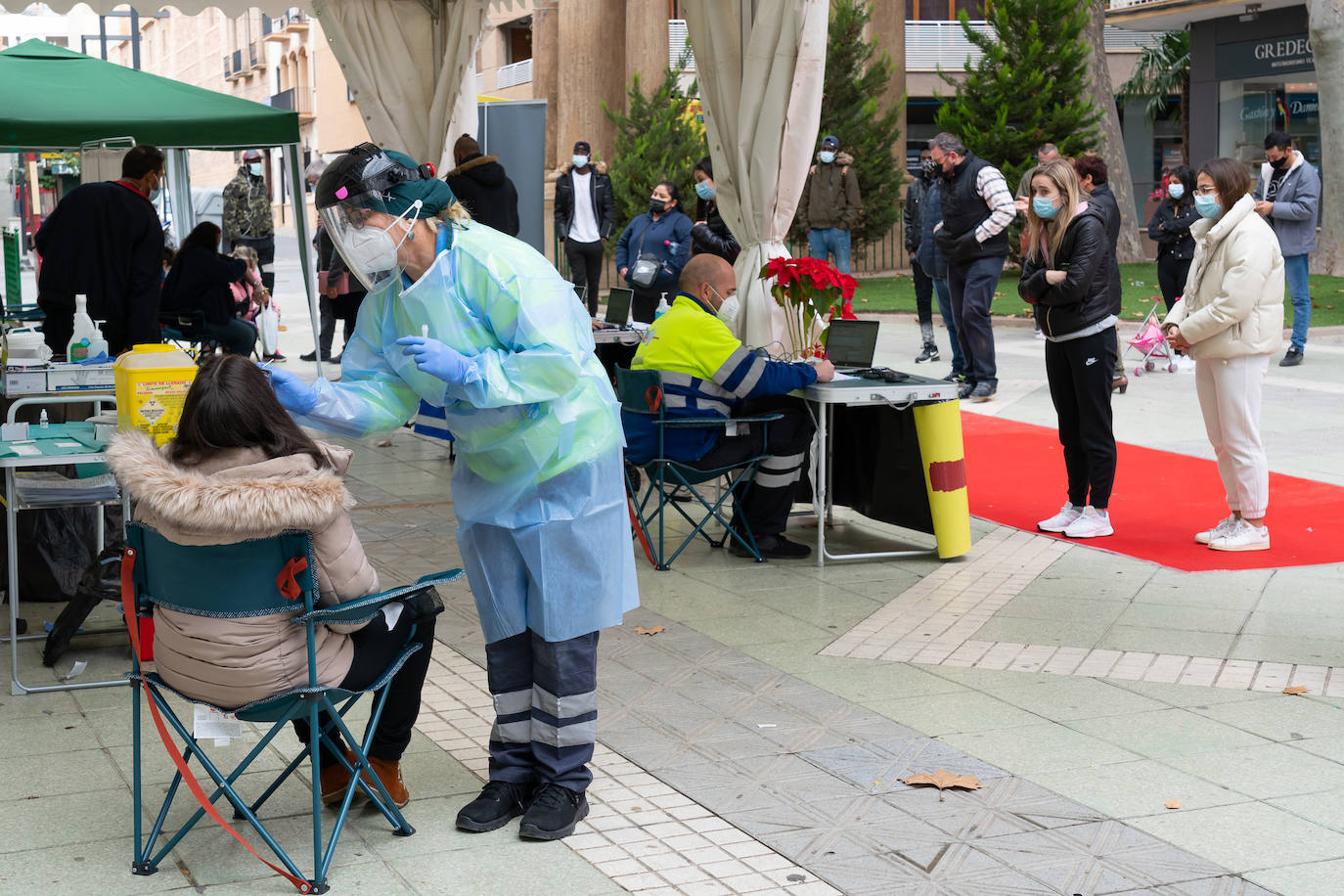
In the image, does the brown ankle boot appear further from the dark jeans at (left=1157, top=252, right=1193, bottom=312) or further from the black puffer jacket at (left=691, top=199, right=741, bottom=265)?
the dark jeans at (left=1157, top=252, right=1193, bottom=312)

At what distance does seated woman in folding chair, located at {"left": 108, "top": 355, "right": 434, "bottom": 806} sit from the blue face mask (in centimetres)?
482

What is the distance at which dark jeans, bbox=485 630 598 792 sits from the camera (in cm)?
381

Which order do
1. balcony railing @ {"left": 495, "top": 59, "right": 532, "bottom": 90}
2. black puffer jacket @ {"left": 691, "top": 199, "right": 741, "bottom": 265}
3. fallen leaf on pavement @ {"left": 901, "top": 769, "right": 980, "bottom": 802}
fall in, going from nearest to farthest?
fallen leaf on pavement @ {"left": 901, "top": 769, "right": 980, "bottom": 802}
black puffer jacket @ {"left": 691, "top": 199, "right": 741, "bottom": 265}
balcony railing @ {"left": 495, "top": 59, "right": 532, "bottom": 90}

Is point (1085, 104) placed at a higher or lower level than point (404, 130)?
higher

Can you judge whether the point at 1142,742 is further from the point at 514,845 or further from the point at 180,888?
the point at 180,888

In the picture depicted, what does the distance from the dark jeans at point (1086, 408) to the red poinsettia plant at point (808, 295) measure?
105 centimetres

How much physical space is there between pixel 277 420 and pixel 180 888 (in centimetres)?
112

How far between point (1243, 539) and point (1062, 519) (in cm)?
88

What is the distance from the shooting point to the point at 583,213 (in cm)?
1691

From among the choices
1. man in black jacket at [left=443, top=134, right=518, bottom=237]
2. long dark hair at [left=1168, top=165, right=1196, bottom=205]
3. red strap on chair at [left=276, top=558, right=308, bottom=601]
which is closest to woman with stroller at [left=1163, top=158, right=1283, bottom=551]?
red strap on chair at [left=276, top=558, right=308, bottom=601]

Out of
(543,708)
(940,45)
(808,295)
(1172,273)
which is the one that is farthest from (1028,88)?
(543,708)

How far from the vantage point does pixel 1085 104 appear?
24219 mm

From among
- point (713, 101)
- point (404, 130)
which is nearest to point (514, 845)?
point (713, 101)

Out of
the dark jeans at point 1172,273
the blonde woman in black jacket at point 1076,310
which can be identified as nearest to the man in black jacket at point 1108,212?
the blonde woman in black jacket at point 1076,310
